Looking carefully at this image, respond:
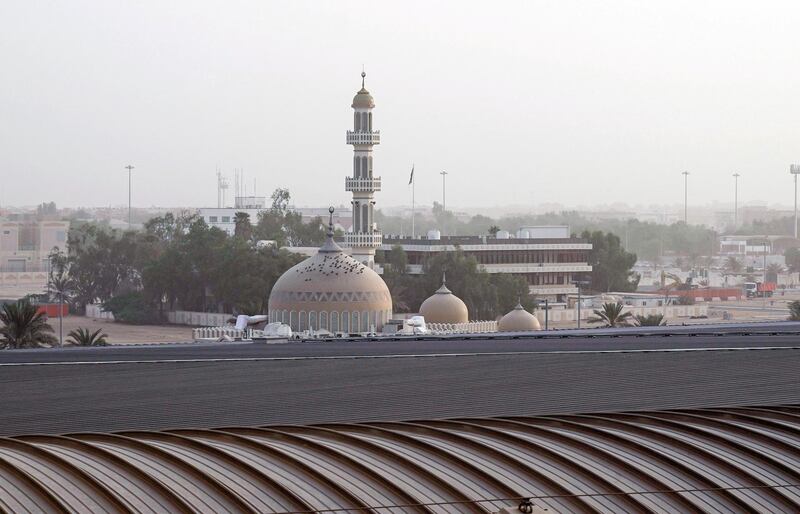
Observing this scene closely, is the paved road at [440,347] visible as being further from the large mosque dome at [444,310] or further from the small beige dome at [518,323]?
the large mosque dome at [444,310]

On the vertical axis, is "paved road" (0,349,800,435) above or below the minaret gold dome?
below

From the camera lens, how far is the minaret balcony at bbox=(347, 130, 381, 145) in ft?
303

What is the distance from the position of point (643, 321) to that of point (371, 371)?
187ft

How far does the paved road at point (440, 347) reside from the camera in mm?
39875

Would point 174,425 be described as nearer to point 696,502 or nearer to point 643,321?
point 696,502

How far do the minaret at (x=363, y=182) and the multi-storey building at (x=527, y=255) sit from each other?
1679 centimetres

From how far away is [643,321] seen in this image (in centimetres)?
9144

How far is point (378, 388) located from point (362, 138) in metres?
60.1

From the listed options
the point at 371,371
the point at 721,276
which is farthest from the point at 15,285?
the point at 371,371

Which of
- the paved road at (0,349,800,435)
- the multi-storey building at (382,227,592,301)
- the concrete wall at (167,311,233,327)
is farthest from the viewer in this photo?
the multi-storey building at (382,227,592,301)

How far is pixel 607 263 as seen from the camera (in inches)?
5089

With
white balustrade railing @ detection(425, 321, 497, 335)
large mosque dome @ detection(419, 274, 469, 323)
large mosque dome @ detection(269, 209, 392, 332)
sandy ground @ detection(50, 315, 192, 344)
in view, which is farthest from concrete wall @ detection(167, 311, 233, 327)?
large mosque dome @ detection(269, 209, 392, 332)

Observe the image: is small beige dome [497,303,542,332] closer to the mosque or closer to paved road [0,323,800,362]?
the mosque

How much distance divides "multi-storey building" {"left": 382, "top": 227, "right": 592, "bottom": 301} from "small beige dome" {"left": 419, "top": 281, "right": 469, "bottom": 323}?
86.2 feet
